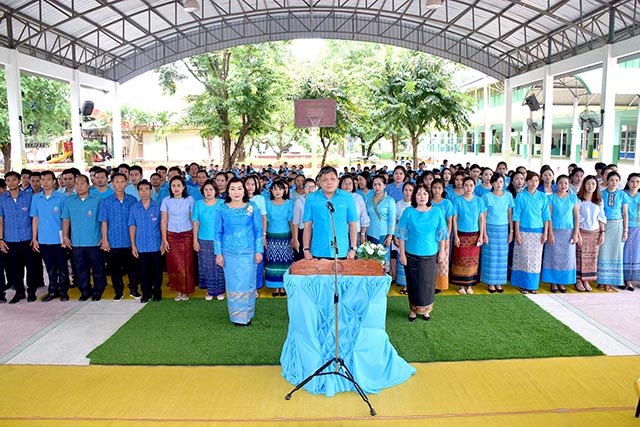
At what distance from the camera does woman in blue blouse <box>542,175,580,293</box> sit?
251 inches

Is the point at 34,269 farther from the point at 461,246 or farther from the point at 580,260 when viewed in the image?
the point at 580,260

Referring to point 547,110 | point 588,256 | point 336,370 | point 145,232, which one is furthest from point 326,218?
point 547,110

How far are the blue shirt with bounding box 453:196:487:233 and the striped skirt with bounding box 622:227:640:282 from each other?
1.99 meters

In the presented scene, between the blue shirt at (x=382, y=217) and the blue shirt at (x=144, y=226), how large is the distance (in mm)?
2651

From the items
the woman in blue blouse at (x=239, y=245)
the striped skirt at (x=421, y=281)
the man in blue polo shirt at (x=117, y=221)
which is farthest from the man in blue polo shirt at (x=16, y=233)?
the striped skirt at (x=421, y=281)

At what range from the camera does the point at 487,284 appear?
6.75 metres

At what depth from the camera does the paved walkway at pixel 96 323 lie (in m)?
4.89

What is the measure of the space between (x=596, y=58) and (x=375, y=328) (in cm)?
1189

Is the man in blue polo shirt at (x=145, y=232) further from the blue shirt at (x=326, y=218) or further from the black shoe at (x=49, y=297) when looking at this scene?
the blue shirt at (x=326, y=218)

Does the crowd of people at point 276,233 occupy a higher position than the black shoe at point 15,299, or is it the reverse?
the crowd of people at point 276,233

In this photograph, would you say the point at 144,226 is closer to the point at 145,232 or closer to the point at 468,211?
the point at 145,232

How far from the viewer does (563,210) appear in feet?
20.9

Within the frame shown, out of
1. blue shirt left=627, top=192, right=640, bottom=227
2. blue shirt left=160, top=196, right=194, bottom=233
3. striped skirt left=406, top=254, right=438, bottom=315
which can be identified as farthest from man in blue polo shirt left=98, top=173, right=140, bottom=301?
blue shirt left=627, top=192, right=640, bottom=227

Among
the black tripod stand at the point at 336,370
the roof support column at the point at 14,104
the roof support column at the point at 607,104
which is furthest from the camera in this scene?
the roof support column at the point at 14,104
